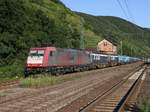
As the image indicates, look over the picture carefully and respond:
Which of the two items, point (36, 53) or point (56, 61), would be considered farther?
point (56, 61)

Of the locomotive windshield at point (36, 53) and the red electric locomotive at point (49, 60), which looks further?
the locomotive windshield at point (36, 53)

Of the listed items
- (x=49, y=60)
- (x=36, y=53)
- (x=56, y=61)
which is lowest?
(x=56, y=61)

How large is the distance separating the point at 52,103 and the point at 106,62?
65.7 metres

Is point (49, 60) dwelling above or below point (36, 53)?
below

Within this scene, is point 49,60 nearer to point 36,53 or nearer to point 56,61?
point 36,53

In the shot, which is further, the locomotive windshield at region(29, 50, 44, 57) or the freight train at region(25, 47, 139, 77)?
the locomotive windshield at region(29, 50, 44, 57)

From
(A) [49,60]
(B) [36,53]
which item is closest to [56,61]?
(A) [49,60]

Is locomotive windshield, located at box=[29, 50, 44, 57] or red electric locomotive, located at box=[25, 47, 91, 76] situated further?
locomotive windshield, located at box=[29, 50, 44, 57]

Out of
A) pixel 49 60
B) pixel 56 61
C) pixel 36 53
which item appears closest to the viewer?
pixel 36 53

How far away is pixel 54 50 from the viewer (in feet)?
140

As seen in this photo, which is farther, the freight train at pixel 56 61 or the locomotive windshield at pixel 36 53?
the locomotive windshield at pixel 36 53

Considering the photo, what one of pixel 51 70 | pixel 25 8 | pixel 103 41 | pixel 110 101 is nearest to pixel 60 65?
pixel 51 70

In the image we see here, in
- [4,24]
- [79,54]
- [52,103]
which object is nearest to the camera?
[52,103]

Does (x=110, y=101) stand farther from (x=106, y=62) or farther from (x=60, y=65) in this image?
(x=106, y=62)
